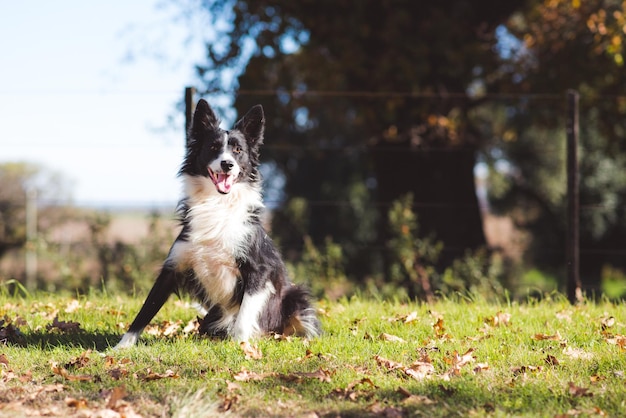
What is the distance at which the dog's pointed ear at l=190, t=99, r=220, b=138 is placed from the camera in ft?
15.7

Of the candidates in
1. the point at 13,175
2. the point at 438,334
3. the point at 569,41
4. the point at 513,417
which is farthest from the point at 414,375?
the point at 13,175

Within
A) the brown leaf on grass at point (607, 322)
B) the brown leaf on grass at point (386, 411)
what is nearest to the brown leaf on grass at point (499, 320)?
the brown leaf on grass at point (607, 322)

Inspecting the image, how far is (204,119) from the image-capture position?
4812mm

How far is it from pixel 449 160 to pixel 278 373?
8129 mm

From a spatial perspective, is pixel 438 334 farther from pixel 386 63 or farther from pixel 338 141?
pixel 338 141

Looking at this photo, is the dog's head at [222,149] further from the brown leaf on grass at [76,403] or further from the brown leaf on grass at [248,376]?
the brown leaf on grass at [76,403]

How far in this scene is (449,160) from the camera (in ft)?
37.9

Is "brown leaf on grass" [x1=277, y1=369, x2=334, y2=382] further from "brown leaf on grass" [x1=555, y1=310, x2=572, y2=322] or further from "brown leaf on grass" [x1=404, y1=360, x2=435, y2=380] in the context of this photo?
"brown leaf on grass" [x1=555, y1=310, x2=572, y2=322]

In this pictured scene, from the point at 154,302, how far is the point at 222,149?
45.0 inches

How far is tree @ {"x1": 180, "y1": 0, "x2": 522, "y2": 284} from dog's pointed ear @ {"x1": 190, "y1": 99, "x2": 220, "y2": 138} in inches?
225

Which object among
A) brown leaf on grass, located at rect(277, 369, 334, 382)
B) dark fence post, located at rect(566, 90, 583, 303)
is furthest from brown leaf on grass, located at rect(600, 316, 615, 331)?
brown leaf on grass, located at rect(277, 369, 334, 382)

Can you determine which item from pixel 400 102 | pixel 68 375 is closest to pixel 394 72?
pixel 400 102

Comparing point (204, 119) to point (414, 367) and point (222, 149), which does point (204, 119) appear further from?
point (414, 367)

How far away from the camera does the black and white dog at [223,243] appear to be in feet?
15.4
